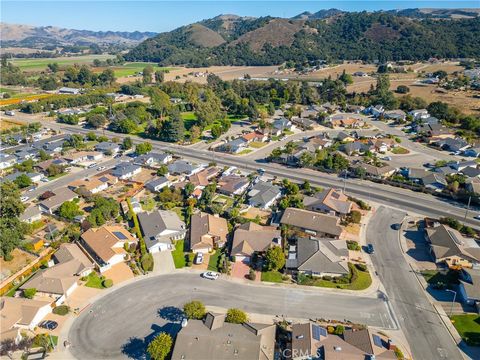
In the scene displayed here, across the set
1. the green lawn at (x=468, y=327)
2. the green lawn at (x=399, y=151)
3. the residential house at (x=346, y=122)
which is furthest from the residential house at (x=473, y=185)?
the residential house at (x=346, y=122)

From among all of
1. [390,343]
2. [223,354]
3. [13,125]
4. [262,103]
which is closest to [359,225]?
[390,343]

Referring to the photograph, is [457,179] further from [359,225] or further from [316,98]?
[316,98]

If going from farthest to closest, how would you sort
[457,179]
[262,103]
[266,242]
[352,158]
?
1. [262,103]
2. [352,158]
3. [457,179]
4. [266,242]

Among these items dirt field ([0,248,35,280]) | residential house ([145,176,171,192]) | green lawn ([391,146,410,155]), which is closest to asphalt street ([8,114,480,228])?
residential house ([145,176,171,192])

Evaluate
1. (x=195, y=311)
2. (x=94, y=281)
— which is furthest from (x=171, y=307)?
(x=94, y=281)

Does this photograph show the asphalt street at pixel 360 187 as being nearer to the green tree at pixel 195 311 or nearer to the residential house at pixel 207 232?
the residential house at pixel 207 232

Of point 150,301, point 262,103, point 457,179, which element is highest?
point 262,103
